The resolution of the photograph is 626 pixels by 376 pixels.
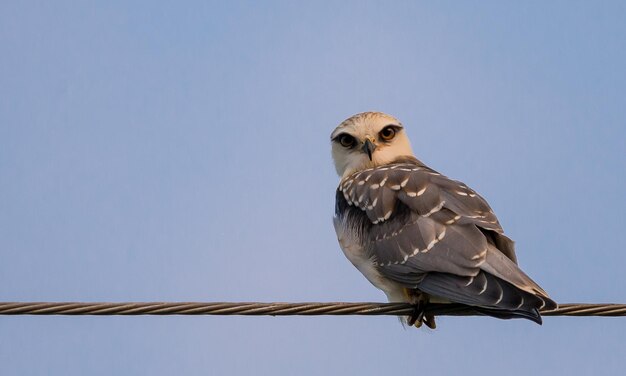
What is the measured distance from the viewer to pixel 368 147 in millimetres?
7934

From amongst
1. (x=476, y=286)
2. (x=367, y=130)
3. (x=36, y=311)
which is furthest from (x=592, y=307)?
(x=367, y=130)

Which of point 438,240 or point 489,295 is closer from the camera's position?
point 489,295

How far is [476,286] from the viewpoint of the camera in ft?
17.1

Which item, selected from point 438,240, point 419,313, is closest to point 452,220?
point 438,240

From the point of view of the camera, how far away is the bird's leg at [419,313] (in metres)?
5.74

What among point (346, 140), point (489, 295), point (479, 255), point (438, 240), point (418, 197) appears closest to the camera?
point (489, 295)

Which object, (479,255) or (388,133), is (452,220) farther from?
(388,133)

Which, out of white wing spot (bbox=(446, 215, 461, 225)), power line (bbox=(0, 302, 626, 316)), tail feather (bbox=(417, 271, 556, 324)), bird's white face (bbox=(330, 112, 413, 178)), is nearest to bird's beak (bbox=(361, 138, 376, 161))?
bird's white face (bbox=(330, 112, 413, 178))

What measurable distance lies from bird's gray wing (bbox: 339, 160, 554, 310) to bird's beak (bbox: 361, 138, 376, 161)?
109cm

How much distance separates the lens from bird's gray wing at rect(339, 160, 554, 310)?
5160 millimetres

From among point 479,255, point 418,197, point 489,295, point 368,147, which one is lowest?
point 489,295

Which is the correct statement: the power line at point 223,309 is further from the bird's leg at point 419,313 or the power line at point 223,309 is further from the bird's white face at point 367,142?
the bird's white face at point 367,142

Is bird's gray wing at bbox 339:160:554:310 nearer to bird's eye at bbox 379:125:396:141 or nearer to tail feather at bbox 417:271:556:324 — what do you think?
tail feather at bbox 417:271:556:324

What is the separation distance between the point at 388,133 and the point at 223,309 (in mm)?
3839
